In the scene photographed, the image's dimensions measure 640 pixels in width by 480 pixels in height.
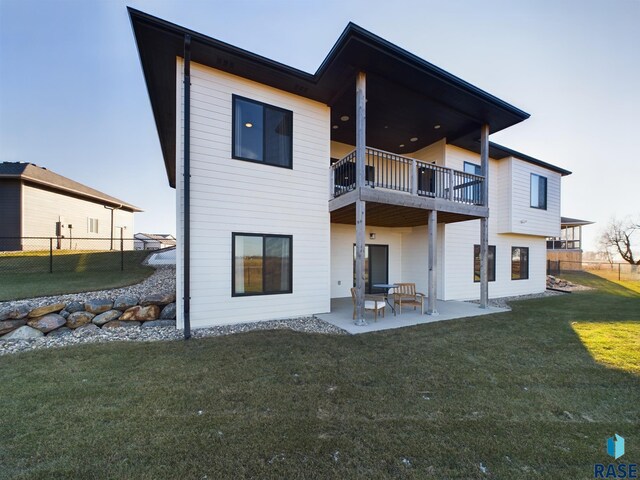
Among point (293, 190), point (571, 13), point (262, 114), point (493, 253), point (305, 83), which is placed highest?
point (571, 13)

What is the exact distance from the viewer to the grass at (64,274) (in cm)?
674

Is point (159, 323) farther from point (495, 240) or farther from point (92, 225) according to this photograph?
point (92, 225)

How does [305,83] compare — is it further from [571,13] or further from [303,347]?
[571,13]

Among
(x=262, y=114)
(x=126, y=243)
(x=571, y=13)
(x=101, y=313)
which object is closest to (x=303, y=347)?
(x=101, y=313)

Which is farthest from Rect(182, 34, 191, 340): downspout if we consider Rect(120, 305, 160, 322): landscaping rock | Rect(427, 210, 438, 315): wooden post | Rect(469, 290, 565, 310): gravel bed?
Rect(469, 290, 565, 310): gravel bed

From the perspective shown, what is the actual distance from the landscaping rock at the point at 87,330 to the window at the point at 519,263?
47.7 feet

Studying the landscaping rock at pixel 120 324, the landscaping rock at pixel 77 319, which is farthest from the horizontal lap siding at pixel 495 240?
the landscaping rock at pixel 77 319

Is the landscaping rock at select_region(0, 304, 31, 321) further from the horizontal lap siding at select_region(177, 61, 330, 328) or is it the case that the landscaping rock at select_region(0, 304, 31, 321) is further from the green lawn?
the horizontal lap siding at select_region(177, 61, 330, 328)

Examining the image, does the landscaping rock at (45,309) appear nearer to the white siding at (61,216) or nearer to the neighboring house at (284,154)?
the neighboring house at (284,154)

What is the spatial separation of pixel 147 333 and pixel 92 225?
65.5 feet

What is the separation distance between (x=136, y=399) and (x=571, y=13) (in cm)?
1376

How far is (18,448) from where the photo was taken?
7.29ft

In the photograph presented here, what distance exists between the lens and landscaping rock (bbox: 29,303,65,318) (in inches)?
208

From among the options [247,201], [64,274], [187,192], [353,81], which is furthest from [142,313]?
[353,81]
